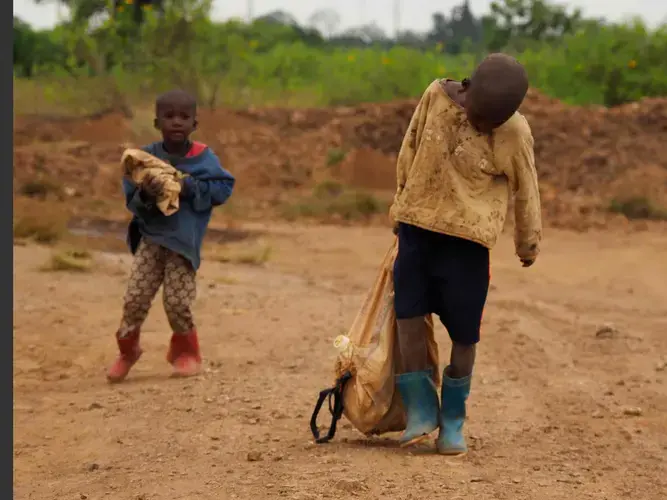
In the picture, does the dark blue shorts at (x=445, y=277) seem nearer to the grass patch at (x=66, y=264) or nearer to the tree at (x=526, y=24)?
the grass patch at (x=66, y=264)

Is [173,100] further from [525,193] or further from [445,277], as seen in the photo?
[525,193]

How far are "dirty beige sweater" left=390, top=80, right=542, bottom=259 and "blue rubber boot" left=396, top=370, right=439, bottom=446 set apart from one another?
2.07 feet

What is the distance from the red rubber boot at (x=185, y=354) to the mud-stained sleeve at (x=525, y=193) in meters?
2.34

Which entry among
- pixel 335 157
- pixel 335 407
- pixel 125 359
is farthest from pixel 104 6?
pixel 335 407

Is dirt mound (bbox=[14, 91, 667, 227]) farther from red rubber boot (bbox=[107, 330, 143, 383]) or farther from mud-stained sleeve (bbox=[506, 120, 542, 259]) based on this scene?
mud-stained sleeve (bbox=[506, 120, 542, 259])

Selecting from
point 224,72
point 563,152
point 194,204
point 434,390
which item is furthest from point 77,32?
point 434,390

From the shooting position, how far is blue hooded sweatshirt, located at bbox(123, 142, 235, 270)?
5852mm

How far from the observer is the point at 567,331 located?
7.75 meters

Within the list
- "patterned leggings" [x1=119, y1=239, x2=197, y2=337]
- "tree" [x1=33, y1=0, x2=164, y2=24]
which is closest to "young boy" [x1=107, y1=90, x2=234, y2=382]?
"patterned leggings" [x1=119, y1=239, x2=197, y2=337]

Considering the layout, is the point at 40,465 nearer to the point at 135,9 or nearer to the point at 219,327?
the point at 219,327

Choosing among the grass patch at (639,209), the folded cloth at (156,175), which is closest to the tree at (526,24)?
the grass patch at (639,209)

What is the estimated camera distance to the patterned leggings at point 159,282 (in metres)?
5.97

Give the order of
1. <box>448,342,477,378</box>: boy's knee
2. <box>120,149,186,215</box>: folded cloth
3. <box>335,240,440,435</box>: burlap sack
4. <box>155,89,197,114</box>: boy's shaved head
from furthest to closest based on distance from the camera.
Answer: <box>155,89,197,114</box>: boy's shaved head → <box>120,149,186,215</box>: folded cloth → <box>335,240,440,435</box>: burlap sack → <box>448,342,477,378</box>: boy's knee

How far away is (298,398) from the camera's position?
18.5ft
